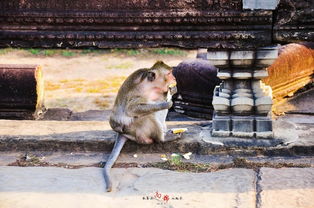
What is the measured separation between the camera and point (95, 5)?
15.1 ft

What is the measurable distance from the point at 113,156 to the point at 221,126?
0.87m

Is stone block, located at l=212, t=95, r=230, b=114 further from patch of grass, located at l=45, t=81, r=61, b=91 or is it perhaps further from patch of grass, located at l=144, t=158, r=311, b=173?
patch of grass, located at l=45, t=81, r=61, b=91

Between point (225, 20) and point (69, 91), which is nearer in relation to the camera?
point (225, 20)

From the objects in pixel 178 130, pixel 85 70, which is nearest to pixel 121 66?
pixel 85 70

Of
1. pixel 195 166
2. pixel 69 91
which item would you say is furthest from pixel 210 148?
pixel 69 91

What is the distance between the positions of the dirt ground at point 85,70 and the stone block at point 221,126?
116 inches

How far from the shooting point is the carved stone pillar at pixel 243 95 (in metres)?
4.61

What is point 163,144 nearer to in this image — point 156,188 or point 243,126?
point 243,126

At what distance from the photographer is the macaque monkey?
461cm

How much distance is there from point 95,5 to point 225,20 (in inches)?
38.0

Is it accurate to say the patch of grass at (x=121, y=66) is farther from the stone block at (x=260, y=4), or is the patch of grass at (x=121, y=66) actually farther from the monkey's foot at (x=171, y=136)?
the stone block at (x=260, y=4)

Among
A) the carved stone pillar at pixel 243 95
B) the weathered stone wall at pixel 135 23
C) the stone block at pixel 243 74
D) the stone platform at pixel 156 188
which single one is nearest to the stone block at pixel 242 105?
the carved stone pillar at pixel 243 95

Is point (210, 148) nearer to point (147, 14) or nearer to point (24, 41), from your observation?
point (147, 14)

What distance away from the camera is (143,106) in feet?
15.1
